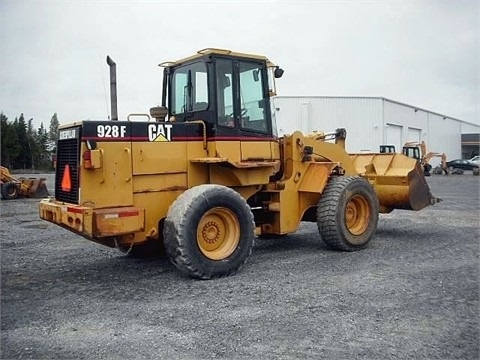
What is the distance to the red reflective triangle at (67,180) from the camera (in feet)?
20.2

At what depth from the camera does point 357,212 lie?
27.3ft

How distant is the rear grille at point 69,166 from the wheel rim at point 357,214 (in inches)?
169

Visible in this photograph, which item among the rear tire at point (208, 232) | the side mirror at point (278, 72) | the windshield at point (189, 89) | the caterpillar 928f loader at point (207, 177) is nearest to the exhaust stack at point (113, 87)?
the caterpillar 928f loader at point (207, 177)

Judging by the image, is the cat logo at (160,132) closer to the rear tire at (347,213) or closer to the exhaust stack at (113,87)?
the exhaust stack at (113,87)

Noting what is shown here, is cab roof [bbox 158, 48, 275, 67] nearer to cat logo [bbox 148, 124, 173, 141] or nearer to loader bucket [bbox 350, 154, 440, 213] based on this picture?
cat logo [bbox 148, 124, 173, 141]

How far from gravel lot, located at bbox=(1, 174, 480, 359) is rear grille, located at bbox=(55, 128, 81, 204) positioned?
1.07 meters

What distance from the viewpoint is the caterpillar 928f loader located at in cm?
588

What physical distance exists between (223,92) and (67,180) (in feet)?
7.83

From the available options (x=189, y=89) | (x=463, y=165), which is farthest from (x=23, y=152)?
(x=189, y=89)

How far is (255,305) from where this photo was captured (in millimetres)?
5066

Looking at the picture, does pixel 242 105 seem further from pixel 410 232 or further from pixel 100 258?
pixel 410 232

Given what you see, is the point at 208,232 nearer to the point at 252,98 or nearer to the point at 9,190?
the point at 252,98

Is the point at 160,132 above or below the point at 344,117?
below

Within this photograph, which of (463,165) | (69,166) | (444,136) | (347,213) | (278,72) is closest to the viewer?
(69,166)
